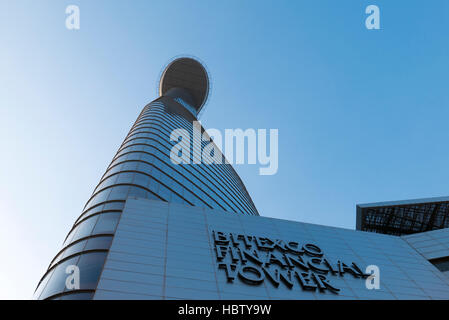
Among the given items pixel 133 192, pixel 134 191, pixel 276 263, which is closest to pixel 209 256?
pixel 276 263

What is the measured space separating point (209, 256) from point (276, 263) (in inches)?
116

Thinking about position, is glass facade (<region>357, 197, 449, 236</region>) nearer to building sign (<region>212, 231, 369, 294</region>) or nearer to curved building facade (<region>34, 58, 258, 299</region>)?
curved building facade (<region>34, 58, 258, 299</region>)

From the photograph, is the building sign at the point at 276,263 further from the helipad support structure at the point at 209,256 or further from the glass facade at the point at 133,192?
the glass facade at the point at 133,192

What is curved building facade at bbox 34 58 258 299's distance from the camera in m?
14.2

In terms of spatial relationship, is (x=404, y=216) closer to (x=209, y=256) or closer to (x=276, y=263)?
(x=276, y=263)

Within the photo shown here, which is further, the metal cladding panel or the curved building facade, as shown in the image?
the curved building facade

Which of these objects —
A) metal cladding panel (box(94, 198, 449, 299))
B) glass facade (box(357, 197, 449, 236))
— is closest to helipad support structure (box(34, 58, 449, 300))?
metal cladding panel (box(94, 198, 449, 299))

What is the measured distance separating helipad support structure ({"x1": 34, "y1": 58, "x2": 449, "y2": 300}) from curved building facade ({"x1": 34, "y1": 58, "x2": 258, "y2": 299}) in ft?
0.23

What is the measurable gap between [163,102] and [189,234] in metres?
38.4

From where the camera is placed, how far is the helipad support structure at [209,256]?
1277cm

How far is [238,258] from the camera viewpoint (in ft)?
49.8

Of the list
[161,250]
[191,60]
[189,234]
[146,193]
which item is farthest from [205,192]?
[191,60]

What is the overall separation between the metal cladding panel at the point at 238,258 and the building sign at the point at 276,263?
5 centimetres
